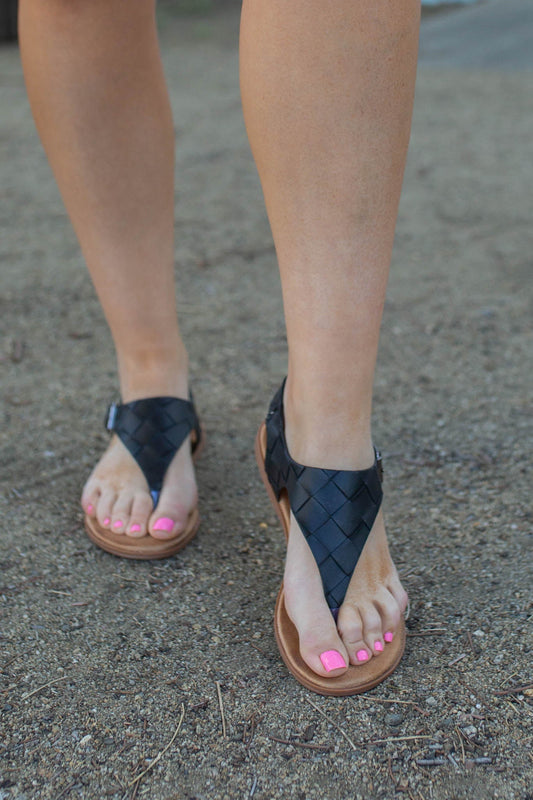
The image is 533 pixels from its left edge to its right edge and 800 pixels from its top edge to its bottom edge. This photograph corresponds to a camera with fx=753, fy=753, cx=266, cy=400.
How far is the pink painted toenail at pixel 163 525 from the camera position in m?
1.08

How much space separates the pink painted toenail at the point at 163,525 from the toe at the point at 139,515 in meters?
0.02

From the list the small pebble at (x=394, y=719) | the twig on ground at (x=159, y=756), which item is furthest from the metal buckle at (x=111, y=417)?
the small pebble at (x=394, y=719)

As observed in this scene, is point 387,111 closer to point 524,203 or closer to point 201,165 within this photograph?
point 524,203

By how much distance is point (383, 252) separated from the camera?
85cm

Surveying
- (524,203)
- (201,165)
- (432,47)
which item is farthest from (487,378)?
(432,47)

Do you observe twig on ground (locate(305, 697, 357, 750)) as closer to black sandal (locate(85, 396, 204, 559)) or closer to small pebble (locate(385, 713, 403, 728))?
small pebble (locate(385, 713, 403, 728))

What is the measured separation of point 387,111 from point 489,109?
3.01 m

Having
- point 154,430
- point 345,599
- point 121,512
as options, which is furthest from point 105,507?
point 345,599

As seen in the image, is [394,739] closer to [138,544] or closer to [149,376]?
[138,544]

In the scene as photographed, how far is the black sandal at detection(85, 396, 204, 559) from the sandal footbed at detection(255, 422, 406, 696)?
0.75 feet

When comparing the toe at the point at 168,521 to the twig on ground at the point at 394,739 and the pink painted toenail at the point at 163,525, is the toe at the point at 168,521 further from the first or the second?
the twig on ground at the point at 394,739

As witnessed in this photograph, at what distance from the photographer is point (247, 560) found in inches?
43.1

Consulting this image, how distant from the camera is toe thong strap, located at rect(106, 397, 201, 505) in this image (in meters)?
1.12

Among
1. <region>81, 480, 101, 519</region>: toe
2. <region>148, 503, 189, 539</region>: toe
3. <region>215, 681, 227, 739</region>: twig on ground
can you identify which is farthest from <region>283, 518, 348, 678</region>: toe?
<region>81, 480, 101, 519</region>: toe
